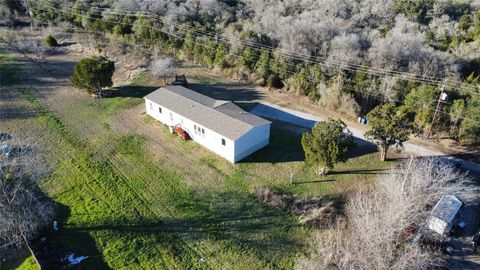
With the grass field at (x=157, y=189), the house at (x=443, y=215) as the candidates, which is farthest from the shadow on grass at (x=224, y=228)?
the house at (x=443, y=215)

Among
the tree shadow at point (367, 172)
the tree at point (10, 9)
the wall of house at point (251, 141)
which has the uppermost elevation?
the tree at point (10, 9)

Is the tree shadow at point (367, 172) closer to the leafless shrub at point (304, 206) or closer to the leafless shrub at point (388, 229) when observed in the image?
the leafless shrub at point (388, 229)

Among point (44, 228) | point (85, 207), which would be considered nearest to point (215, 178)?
point (85, 207)

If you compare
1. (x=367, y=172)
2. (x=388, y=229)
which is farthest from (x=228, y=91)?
(x=388, y=229)

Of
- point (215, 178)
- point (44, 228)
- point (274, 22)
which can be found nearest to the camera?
point (44, 228)

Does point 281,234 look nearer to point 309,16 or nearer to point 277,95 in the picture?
point 277,95

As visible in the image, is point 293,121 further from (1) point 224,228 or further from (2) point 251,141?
(1) point 224,228
